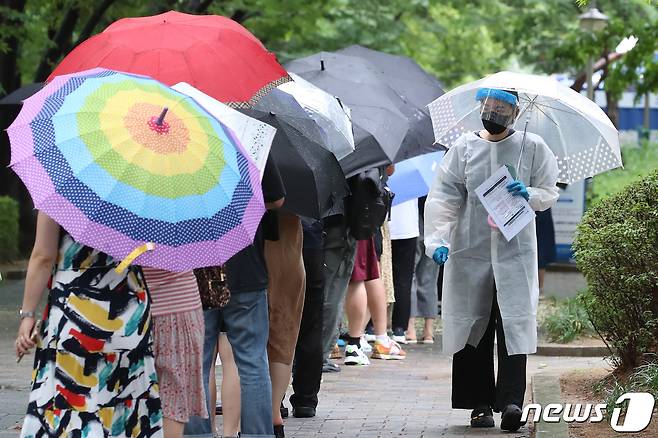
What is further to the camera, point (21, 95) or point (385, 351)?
point (21, 95)

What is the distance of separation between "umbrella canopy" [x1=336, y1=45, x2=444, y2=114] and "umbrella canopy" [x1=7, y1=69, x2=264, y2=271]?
23.4ft

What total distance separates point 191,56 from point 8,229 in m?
15.9

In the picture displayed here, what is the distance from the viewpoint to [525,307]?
26.6 feet

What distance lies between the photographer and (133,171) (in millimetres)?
5078

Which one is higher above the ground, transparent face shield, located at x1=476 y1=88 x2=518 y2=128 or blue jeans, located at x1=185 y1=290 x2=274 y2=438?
transparent face shield, located at x1=476 y1=88 x2=518 y2=128

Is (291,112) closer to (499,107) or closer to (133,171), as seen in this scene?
(499,107)

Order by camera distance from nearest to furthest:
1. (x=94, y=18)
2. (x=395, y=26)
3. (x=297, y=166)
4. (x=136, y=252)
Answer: (x=136, y=252), (x=297, y=166), (x=94, y=18), (x=395, y=26)

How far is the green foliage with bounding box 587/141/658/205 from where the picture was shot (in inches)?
908

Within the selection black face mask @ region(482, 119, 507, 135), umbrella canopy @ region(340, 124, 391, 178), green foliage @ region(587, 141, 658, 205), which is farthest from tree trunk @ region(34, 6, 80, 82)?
black face mask @ region(482, 119, 507, 135)

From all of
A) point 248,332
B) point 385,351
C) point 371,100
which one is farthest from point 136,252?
point 385,351

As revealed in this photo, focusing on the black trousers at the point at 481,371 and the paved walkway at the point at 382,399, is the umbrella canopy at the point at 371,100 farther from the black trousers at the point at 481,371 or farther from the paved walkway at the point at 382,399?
the black trousers at the point at 481,371

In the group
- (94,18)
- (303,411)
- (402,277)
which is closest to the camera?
(303,411)

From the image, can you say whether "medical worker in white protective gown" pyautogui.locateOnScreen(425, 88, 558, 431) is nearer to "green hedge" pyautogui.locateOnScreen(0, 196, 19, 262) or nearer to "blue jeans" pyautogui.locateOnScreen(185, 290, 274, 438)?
"blue jeans" pyautogui.locateOnScreen(185, 290, 274, 438)

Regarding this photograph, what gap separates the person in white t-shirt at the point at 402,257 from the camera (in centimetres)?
1309
